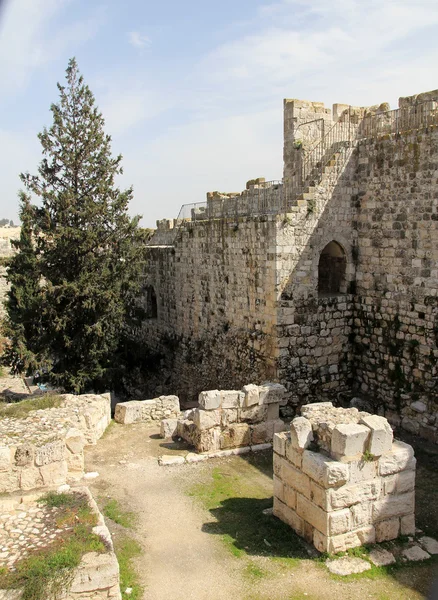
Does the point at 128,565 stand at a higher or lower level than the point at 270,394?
lower

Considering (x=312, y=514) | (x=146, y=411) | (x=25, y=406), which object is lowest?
(x=146, y=411)

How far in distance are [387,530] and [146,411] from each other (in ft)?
20.8

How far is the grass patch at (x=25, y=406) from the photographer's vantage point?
9.61 metres

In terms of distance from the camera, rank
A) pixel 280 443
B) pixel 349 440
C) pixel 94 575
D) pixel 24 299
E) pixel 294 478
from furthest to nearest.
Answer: pixel 24 299, pixel 280 443, pixel 294 478, pixel 349 440, pixel 94 575

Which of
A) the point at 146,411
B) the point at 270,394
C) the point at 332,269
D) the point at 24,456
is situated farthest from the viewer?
the point at 332,269

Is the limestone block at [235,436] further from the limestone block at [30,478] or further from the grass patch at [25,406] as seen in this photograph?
the limestone block at [30,478]

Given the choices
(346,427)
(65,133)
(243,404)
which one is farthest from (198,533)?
(65,133)

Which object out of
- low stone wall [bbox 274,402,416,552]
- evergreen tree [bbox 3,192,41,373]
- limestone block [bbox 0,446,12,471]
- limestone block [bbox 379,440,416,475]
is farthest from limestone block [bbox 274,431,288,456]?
evergreen tree [bbox 3,192,41,373]

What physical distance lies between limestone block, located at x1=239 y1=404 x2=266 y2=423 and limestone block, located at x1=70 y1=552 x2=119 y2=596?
4.98 metres

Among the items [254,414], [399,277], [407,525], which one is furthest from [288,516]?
[399,277]

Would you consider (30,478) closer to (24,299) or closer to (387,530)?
(387,530)

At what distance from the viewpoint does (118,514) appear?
7961 mm

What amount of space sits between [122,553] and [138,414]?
203 inches

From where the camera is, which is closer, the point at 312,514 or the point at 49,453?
the point at 312,514
